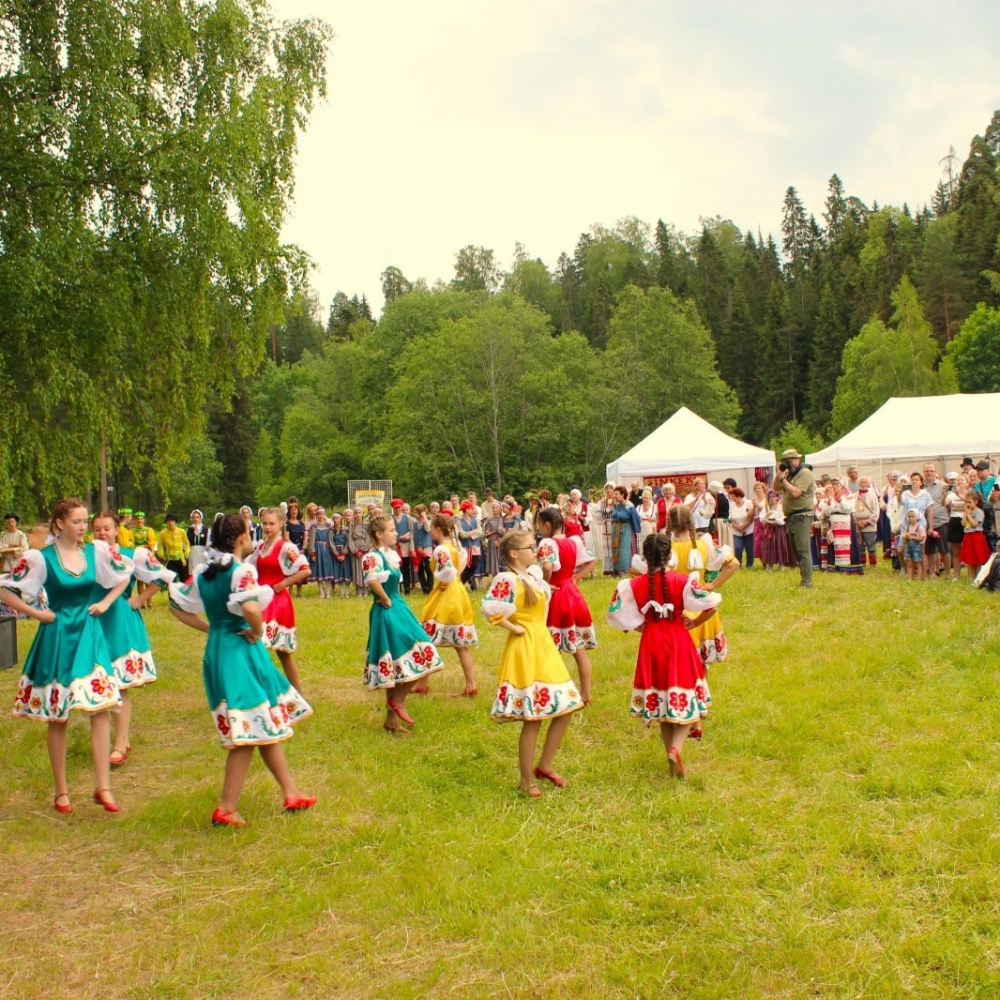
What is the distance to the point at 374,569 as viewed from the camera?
7.76 m

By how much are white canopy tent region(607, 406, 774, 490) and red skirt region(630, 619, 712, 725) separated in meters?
17.3

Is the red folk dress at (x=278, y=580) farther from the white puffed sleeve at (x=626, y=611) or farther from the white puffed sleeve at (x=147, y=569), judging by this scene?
the white puffed sleeve at (x=626, y=611)

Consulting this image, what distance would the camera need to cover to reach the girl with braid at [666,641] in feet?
20.0

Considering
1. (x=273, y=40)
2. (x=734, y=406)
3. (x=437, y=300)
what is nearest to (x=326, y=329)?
(x=437, y=300)

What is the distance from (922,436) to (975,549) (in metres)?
10.5

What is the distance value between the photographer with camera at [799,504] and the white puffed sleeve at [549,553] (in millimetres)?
6569

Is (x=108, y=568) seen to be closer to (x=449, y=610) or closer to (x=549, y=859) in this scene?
(x=549, y=859)

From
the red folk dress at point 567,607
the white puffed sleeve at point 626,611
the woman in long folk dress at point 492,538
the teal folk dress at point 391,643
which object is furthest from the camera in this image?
the woman in long folk dress at point 492,538


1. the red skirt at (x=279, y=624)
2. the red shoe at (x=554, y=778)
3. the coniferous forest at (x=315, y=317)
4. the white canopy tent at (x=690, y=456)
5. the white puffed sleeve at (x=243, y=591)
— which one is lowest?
the red shoe at (x=554, y=778)

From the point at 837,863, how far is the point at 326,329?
112 meters

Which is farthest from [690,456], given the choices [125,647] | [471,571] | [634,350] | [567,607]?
[634,350]

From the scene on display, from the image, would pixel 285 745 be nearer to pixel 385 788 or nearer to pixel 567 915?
pixel 385 788

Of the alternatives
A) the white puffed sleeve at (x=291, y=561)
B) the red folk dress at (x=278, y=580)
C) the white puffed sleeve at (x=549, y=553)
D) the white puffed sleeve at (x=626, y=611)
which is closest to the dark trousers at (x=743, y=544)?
the white puffed sleeve at (x=549, y=553)

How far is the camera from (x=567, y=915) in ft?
14.5
